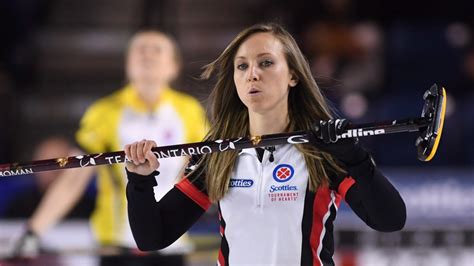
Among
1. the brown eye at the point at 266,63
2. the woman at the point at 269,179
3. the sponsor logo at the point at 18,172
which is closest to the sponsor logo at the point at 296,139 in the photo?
the woman at the point at 269,179

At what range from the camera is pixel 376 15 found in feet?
35.1

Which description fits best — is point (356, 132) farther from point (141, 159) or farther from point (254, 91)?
point (141, 159)

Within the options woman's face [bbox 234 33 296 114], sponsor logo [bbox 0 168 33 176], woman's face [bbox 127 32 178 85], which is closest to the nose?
woman's face [bbox 234 33 296 114]

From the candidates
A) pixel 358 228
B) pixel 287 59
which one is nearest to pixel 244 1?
pixel 358 228

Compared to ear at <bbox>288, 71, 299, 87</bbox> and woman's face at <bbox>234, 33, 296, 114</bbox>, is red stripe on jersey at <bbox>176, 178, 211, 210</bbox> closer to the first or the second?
woman's face at <bbox>234, 33, 296, 114</bbox>

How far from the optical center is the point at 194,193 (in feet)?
12.9

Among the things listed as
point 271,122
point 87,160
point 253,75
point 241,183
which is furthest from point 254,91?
point 87,160

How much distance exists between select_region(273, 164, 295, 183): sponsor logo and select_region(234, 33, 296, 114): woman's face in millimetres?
244

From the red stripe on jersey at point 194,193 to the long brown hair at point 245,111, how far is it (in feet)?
0.17

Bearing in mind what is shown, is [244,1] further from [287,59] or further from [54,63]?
[287,59]

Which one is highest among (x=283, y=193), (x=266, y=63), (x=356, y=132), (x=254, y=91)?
(x=266, y=63)

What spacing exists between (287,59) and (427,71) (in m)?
6.38

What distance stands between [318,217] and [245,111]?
63cm

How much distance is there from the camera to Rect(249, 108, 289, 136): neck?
3.93m
